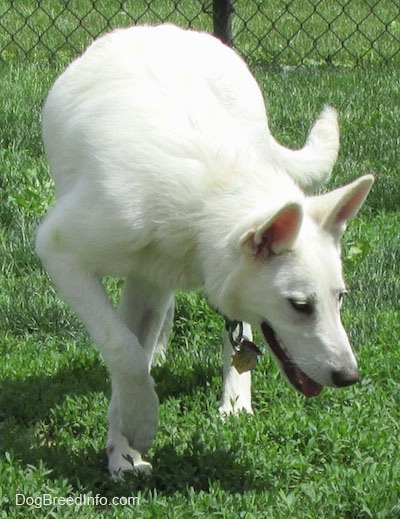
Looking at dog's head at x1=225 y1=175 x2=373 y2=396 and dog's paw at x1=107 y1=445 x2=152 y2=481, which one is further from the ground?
dog's head at x1=225 y1=175 x2=373 y2=396

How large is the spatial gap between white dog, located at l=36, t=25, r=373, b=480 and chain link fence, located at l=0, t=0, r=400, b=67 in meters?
4.47

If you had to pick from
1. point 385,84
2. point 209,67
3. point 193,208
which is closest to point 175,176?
point 193,208

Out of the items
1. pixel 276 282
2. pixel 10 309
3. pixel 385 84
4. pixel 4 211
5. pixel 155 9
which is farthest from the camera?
pixel 155 9

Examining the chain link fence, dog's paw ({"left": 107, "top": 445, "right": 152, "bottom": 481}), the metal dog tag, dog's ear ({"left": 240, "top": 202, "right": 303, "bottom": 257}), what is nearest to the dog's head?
dog's ear ({"left": 240, "top": 202, "right": 303, "bottom": 257})

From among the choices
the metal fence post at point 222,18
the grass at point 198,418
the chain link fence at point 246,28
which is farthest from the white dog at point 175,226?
the chain link fence at point 246,28

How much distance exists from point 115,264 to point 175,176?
1.16ft

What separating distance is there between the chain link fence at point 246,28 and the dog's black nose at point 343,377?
5.29 metres

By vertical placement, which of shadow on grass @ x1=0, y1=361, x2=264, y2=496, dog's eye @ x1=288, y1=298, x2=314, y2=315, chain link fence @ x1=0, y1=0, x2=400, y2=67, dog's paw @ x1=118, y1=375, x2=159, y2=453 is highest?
dog's eye @ x1=288, y1=298, x2=314, y2=315

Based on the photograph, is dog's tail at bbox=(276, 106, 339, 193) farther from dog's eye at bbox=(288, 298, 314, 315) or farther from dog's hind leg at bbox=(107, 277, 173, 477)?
dog's eye at bbox=(288, 298, 314, 315)

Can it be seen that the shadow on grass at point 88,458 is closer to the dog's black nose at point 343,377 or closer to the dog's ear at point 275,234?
the dog's black nose at point 343,377

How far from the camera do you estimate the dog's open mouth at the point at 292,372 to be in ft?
12.0

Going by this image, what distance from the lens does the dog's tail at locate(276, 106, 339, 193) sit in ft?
14.5

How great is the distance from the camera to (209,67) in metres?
4.30

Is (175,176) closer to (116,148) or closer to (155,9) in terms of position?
(116,148)
